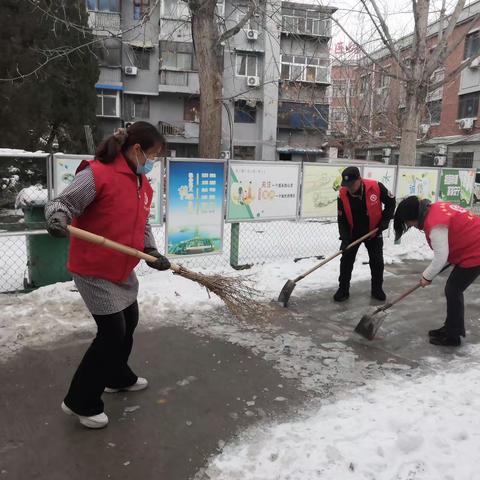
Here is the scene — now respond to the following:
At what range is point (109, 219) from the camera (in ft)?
7.96

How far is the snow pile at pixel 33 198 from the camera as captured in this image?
489 cm

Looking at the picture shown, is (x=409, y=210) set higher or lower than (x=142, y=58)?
lower

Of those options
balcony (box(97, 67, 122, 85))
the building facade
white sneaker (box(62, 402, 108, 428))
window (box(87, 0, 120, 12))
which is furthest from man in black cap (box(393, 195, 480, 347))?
window (box(87, 0, 120, 12))

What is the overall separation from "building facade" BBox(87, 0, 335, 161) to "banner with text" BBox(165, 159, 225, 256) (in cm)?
1859

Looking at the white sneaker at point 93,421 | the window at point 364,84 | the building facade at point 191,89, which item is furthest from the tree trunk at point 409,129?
the building facade at point 191,89

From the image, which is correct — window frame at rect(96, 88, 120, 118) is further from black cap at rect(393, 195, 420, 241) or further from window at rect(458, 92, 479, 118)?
black cap at rect(393, 195, 420, 241)

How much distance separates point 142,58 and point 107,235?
83.4 feet

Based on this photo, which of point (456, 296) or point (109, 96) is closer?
point (456, 296)

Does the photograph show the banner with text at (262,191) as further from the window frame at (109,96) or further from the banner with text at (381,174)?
the window frame at (109,96)

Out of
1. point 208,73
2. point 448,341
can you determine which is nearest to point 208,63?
point 208,73

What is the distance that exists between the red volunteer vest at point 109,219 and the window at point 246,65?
25688mm

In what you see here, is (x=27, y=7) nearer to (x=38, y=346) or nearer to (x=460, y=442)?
(x=38, y=346)

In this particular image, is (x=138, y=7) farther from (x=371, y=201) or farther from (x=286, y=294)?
(x=286, y=294)

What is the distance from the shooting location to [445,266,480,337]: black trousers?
385cm
